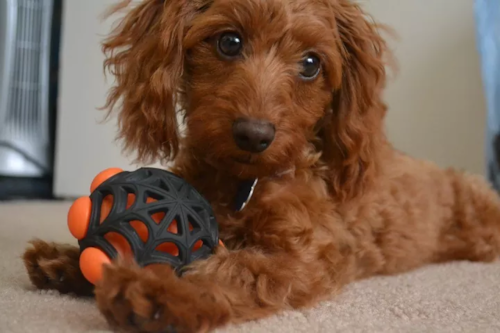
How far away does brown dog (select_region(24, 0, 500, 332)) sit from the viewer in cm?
157

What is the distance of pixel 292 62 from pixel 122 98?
67 centimetres

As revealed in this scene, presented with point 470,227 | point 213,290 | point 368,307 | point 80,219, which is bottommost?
point 470,227

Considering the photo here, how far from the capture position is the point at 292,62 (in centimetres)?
192

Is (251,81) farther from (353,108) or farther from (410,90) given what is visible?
(410,90)

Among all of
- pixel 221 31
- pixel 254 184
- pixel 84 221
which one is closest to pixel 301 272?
pixel 254 184

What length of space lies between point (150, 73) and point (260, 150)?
0.55 m

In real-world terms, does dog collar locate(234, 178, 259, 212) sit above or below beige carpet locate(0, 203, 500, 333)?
above

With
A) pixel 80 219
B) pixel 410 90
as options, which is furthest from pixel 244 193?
pixel 410 90

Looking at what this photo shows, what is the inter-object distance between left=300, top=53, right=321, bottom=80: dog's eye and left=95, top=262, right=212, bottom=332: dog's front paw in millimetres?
919

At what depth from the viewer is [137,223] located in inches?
58.6

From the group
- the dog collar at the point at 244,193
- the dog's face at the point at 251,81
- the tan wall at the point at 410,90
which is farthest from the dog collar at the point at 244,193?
the tan wall at the point at 410,90

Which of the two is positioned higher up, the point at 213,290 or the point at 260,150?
the point at 260,150

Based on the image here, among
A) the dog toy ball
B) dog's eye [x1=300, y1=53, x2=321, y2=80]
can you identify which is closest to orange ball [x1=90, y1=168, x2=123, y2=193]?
the dog toy ball

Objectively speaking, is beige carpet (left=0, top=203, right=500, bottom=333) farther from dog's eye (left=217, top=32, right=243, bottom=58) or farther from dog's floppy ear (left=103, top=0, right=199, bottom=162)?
dog's eye (left=217, top=32, right=243, bottom=58)
